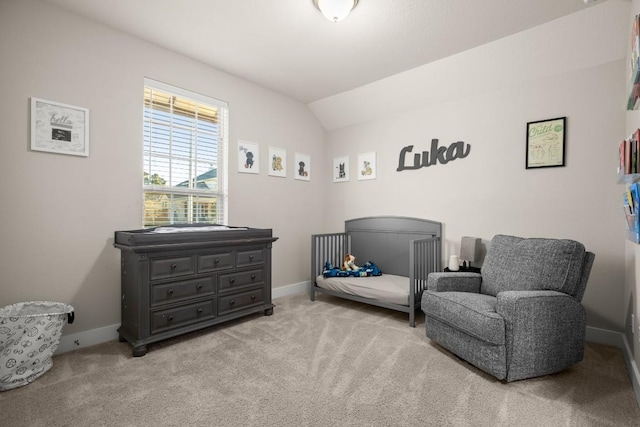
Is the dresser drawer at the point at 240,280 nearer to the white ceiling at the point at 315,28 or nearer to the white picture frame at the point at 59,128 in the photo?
the white picture frame at the point at 59,128

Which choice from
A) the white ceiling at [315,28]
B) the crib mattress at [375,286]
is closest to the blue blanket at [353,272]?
the crib mattress at [375,286]

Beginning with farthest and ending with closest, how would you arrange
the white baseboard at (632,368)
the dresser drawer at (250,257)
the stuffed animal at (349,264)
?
the stuffed animal at (349,264), the dresser drawer at (250,257), the white baseboard at (632,368)

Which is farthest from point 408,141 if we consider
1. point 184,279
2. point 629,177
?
point 184,279

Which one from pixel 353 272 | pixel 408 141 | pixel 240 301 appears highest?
pixel 408 141

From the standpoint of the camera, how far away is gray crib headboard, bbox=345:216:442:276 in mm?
3642

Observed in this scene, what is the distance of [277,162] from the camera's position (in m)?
3.95

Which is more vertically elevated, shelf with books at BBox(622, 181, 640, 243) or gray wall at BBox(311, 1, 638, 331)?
gray wall at BBox(311, 1, 638, 331)

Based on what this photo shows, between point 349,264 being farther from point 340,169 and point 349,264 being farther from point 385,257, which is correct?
point 340,169

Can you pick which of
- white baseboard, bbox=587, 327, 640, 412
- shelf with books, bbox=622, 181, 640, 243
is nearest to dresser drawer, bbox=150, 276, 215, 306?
shelf with books, bbox=622, 181, 640, 243

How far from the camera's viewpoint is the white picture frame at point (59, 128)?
2250 millimetres

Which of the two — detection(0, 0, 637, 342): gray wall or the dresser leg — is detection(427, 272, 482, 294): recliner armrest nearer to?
detection(0, 0, 637, 342): gray wall

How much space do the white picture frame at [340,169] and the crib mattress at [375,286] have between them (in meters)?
1.51

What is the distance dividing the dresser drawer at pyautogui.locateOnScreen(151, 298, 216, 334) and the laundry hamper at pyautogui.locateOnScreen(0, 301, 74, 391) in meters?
0.59

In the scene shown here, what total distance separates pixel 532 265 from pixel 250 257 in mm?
2397
